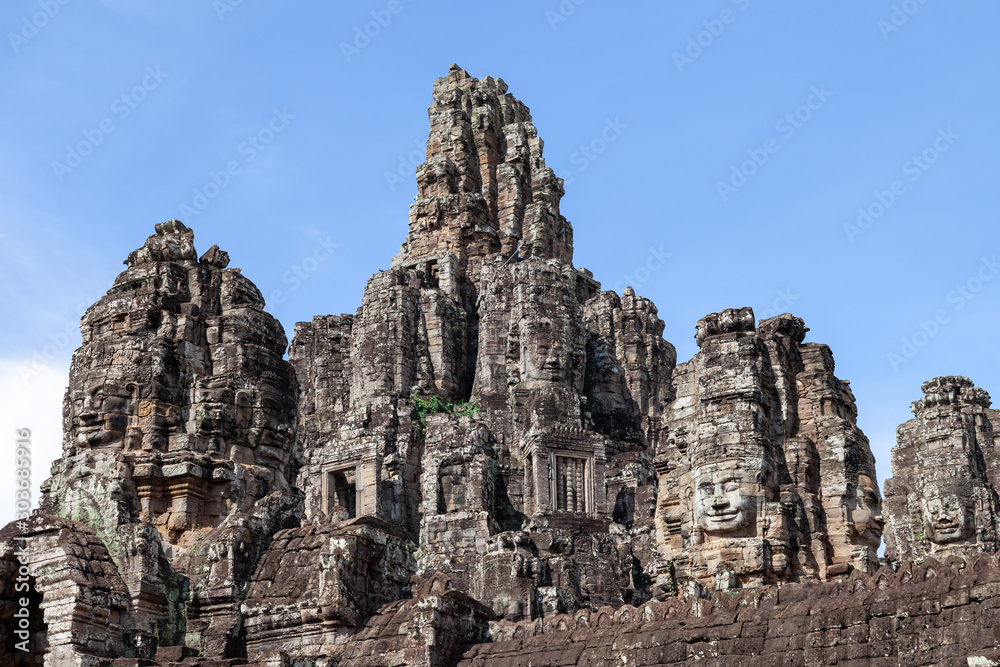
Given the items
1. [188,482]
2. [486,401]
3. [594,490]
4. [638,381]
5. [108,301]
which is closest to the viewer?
[188,482]

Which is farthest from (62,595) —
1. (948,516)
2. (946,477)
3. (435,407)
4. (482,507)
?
(435,407)

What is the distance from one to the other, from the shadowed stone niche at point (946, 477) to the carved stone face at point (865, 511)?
1.51 metres

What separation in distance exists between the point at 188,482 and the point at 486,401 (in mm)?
31050

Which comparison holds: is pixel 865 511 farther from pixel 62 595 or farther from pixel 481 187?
pixel 481 187

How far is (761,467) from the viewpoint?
1020 inches

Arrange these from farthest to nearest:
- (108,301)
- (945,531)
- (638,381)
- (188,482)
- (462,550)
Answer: (638,381), (462,550), (945,531), (108,301), (188,482)

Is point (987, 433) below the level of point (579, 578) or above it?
above

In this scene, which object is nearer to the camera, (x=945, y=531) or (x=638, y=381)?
(x=945, y=531)

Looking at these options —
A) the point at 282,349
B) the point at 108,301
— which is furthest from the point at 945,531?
the point at 108,301

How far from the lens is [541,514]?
46.2 metres

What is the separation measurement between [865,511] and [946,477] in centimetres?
664

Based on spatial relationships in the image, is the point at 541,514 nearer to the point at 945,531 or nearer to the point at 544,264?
the point at 544,264

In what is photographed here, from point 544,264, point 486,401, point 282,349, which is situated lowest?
point 282,349

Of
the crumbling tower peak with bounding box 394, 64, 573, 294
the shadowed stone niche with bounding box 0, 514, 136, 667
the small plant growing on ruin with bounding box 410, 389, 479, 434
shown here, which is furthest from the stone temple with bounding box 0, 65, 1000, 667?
the crumbling tower peak with bounding box 394, 64, 573, 294
